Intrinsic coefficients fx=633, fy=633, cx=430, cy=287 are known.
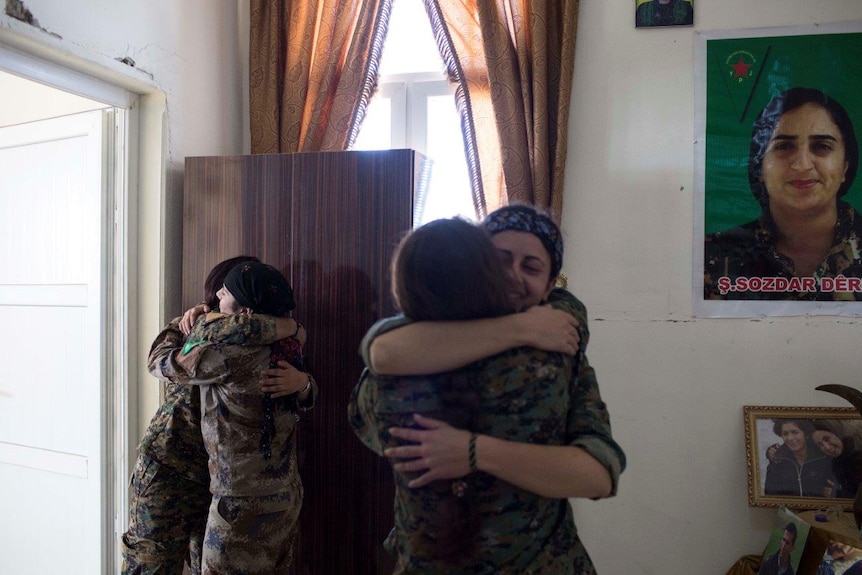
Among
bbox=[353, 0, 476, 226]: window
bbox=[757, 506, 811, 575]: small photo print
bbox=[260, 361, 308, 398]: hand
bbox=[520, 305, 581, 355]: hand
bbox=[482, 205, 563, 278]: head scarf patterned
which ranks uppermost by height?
bbox=[353, 0, 476, 226]: window

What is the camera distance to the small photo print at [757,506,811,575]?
1974mm

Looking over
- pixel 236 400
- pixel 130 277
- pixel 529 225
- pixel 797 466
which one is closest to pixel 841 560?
pixel 797 466

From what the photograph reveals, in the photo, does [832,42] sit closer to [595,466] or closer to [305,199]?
[305,199]

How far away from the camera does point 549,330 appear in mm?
958

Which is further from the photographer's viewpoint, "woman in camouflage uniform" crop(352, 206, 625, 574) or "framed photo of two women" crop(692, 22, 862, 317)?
"framed photo of two women" crop(692, 22, 862, 317)

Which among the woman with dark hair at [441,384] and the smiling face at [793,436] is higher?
the woman with dark hair at [441,384]

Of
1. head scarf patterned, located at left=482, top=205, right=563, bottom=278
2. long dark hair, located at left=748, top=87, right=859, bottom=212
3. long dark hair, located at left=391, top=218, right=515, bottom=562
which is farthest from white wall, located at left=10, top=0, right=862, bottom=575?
long dark hair, located at left=391, top=218, right=515, bottom=562

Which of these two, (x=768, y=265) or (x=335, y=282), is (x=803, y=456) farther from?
(x=335, y=282)

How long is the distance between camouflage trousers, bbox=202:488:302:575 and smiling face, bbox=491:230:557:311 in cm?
105

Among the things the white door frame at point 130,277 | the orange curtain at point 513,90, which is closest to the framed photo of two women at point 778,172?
the orange curtain at point 513,90

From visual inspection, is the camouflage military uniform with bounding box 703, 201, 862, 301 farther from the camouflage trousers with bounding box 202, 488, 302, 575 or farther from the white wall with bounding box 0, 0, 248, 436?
the white wall with bounding box 0, 0, 248, 436

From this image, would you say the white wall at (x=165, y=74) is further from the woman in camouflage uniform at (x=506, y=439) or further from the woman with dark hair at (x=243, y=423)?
the woman in camouflage uniform at (x=506, y=439)

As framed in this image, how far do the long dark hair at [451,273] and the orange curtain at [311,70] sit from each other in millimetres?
1772

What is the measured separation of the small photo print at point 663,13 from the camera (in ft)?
7.59
